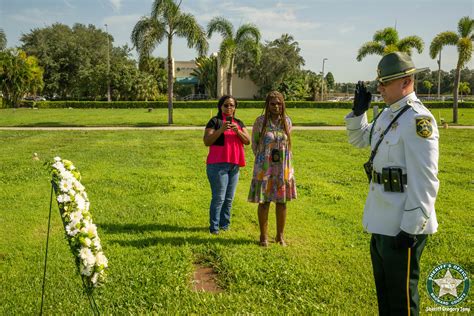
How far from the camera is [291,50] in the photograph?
59906 millimetres

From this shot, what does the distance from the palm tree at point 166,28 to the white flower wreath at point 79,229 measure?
61.4ft

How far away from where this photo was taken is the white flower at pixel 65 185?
2.71m

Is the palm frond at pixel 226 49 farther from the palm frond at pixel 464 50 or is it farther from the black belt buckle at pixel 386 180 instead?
the black belt buckle at pixel 386 180

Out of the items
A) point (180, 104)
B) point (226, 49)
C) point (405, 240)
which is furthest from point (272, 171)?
point (180, 104)

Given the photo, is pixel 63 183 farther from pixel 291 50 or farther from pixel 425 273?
pixel 291 50

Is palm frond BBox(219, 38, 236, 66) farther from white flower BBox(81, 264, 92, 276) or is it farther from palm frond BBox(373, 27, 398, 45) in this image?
white flower BBox(81, 264, 92, 276)

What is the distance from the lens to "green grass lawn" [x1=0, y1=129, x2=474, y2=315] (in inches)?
142

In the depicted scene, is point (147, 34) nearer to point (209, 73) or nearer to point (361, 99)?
point (361, 99)

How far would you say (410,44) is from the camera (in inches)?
973

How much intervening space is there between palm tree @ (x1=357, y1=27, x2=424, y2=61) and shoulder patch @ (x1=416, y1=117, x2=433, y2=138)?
23.5m

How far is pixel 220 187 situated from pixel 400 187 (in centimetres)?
286

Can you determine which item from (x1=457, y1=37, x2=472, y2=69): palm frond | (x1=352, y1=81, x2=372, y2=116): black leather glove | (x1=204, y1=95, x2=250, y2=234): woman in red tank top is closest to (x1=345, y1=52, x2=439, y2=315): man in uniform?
(x1=352, y1=81, x2=372, y2=116): black leather glove

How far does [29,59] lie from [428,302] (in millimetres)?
46759

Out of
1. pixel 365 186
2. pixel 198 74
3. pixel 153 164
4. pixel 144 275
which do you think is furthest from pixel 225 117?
pixel 198 74
